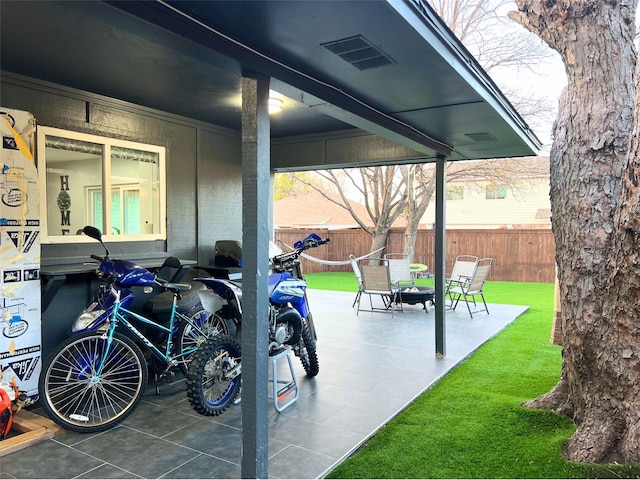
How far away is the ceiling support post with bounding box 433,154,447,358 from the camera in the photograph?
4645mm

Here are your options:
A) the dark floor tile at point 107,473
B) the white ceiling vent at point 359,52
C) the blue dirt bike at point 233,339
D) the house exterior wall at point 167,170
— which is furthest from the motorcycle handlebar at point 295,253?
the dark floor tile at point 107,473

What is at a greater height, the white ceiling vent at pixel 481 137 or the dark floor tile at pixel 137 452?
the white ceiling vent at pixel 481 137

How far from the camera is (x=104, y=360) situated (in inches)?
116

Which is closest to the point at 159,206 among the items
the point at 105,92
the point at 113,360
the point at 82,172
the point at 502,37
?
the point at 82,172

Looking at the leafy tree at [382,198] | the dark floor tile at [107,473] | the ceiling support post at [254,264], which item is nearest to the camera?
the ceiling support post at [254,264]

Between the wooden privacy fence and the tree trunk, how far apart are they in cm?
935

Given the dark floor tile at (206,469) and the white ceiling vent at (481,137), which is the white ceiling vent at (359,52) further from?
the dark floor tile at (206,469)

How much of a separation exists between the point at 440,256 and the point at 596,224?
208cm

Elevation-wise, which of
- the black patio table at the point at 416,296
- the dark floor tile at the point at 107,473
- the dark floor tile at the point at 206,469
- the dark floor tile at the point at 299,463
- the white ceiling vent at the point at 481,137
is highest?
the white ceiling vent at the point at 481,137

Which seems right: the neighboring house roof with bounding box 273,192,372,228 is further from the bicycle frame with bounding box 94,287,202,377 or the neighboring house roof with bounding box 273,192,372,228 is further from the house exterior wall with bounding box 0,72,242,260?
the bicycle frame with bounding box 94,287,202,377

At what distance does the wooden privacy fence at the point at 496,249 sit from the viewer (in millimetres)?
11875

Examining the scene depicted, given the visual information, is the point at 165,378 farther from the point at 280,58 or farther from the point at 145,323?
the point at 280,58

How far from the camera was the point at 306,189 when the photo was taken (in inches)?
923

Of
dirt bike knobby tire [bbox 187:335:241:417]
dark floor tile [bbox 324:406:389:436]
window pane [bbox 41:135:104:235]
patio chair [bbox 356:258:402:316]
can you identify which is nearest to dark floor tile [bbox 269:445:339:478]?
dark floor tile [bbox 324:406:389:436]
